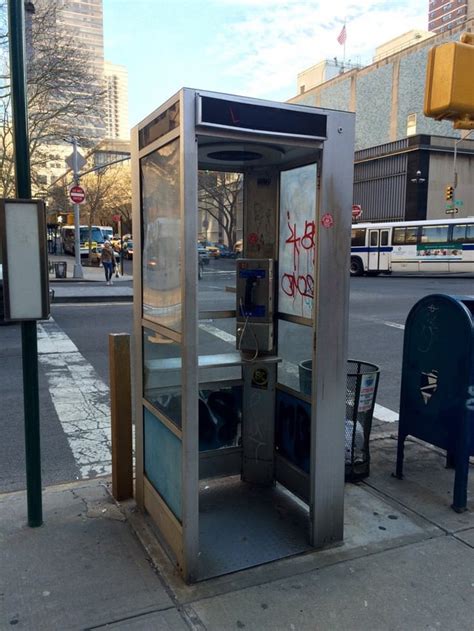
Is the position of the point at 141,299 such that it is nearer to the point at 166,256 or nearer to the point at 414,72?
the point at 166,256

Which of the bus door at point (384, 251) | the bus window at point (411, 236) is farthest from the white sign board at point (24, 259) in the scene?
the bus door at point (384, 251)

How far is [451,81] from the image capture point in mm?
3369

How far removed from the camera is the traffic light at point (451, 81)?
3.34m

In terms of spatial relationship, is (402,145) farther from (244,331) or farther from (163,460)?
(163,460)

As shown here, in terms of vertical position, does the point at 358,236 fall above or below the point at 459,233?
below

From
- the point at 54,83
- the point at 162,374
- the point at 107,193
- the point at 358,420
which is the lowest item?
the point at 358,420

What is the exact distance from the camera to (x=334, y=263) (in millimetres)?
3020

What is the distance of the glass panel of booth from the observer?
111 inches

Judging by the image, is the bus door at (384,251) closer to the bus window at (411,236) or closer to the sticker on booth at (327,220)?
the bus window at (411,236)

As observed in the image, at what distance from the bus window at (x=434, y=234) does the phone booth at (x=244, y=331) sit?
23297 millimetres

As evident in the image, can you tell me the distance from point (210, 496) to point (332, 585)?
1219 mm

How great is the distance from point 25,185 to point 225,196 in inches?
55.2

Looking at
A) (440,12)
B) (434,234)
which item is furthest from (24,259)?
(440,12)

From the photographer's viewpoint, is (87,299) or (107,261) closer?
(87,299)
